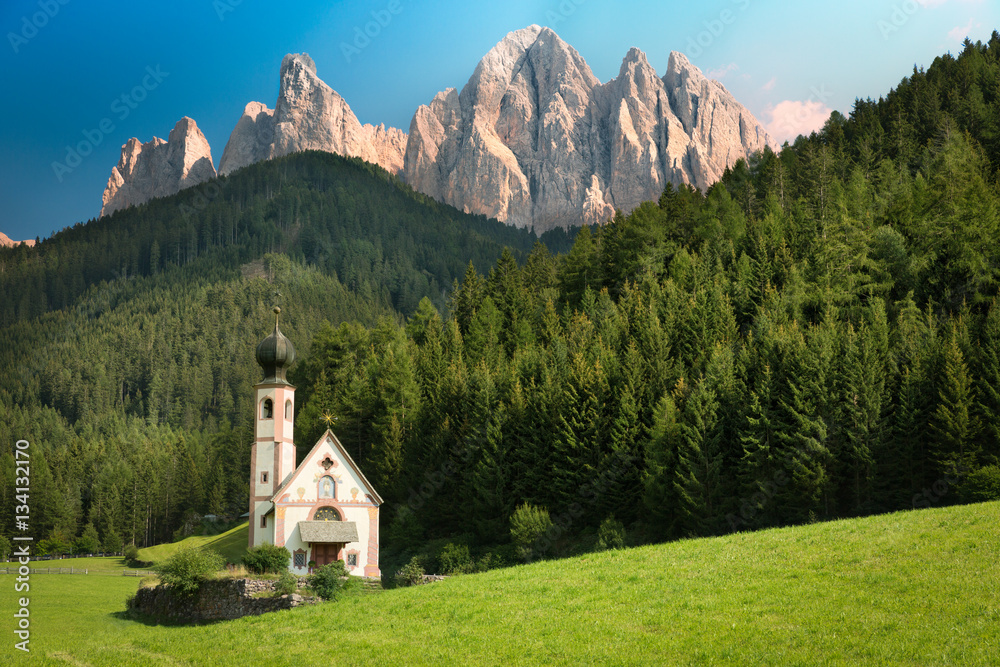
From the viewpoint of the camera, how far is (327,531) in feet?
148

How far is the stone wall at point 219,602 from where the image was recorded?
108 feet

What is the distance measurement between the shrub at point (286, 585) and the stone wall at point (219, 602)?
1.23ft

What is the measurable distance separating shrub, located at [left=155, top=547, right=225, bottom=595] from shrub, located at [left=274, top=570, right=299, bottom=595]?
4.34 metres

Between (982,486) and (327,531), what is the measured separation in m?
32.6

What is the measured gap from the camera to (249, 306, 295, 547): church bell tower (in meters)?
46.2

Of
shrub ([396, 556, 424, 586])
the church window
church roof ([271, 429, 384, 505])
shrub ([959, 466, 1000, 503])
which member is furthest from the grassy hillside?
shrub ([959, 466, 1000, 503])

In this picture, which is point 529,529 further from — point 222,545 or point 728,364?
point 222,545

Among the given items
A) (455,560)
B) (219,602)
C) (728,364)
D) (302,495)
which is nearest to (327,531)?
(302,495)

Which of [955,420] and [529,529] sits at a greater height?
[955,420]

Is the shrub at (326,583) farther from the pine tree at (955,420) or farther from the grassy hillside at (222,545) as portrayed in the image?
the pine tree at (955,420)

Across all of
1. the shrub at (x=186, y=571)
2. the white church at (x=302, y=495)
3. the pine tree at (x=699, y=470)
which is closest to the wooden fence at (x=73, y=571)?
the white church at (x=302, y=495)

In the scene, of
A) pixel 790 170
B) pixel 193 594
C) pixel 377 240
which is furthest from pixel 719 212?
pixel 377 240

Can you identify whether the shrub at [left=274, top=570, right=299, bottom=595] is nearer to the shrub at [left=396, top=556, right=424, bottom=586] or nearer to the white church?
the shrub at [left=396, top=556, right=424, bottom=586]

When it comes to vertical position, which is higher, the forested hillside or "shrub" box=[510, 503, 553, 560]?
the forested hillside
